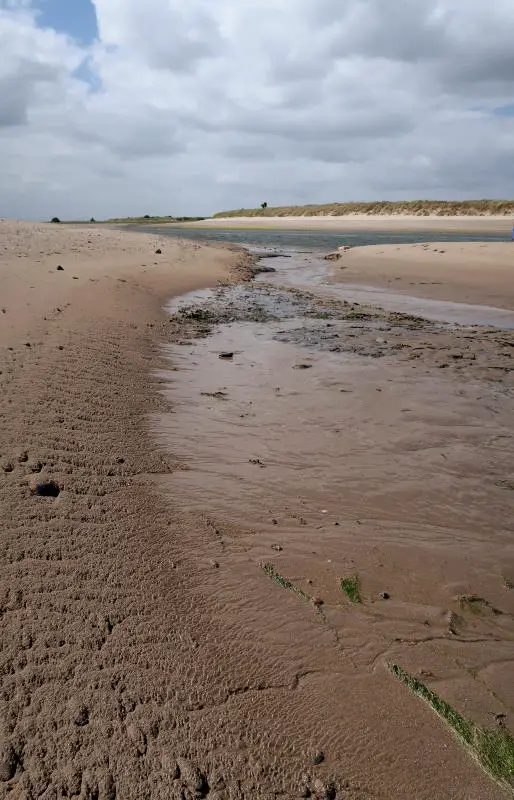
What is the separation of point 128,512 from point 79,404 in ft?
5.49

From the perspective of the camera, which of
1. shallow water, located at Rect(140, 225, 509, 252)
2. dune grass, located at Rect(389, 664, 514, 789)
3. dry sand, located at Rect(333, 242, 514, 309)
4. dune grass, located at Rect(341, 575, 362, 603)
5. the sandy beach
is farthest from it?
the sandy beach

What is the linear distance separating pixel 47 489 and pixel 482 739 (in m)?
2.53

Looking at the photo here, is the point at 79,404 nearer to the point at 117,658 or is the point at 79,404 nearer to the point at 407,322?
the point at 117,658

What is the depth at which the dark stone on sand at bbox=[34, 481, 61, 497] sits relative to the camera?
306 cm

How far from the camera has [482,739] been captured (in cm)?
207

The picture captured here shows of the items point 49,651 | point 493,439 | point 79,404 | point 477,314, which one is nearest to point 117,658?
point 49,651

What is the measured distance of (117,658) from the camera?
213 cm

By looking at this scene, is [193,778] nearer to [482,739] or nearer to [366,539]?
[482,739]

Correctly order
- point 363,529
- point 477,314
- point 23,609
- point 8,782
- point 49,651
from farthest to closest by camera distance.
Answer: point 477,314 < point 363,529 < point 23,609 < point 49,651 < point 8,782

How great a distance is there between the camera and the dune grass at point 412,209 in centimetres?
6019

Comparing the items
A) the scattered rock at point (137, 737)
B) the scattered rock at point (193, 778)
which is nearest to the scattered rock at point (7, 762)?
the scattered rock at point (137, 737)

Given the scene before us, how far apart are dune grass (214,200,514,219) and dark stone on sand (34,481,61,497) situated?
64930mm

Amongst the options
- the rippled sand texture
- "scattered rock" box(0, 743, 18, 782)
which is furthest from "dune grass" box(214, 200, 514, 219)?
"scattered rock" box(0, 743, 18, 782)

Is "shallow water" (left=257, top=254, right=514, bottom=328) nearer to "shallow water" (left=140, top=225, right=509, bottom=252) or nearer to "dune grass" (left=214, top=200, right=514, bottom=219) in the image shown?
"shallow water" (left=140, top=225, right=509, bottom=252)
